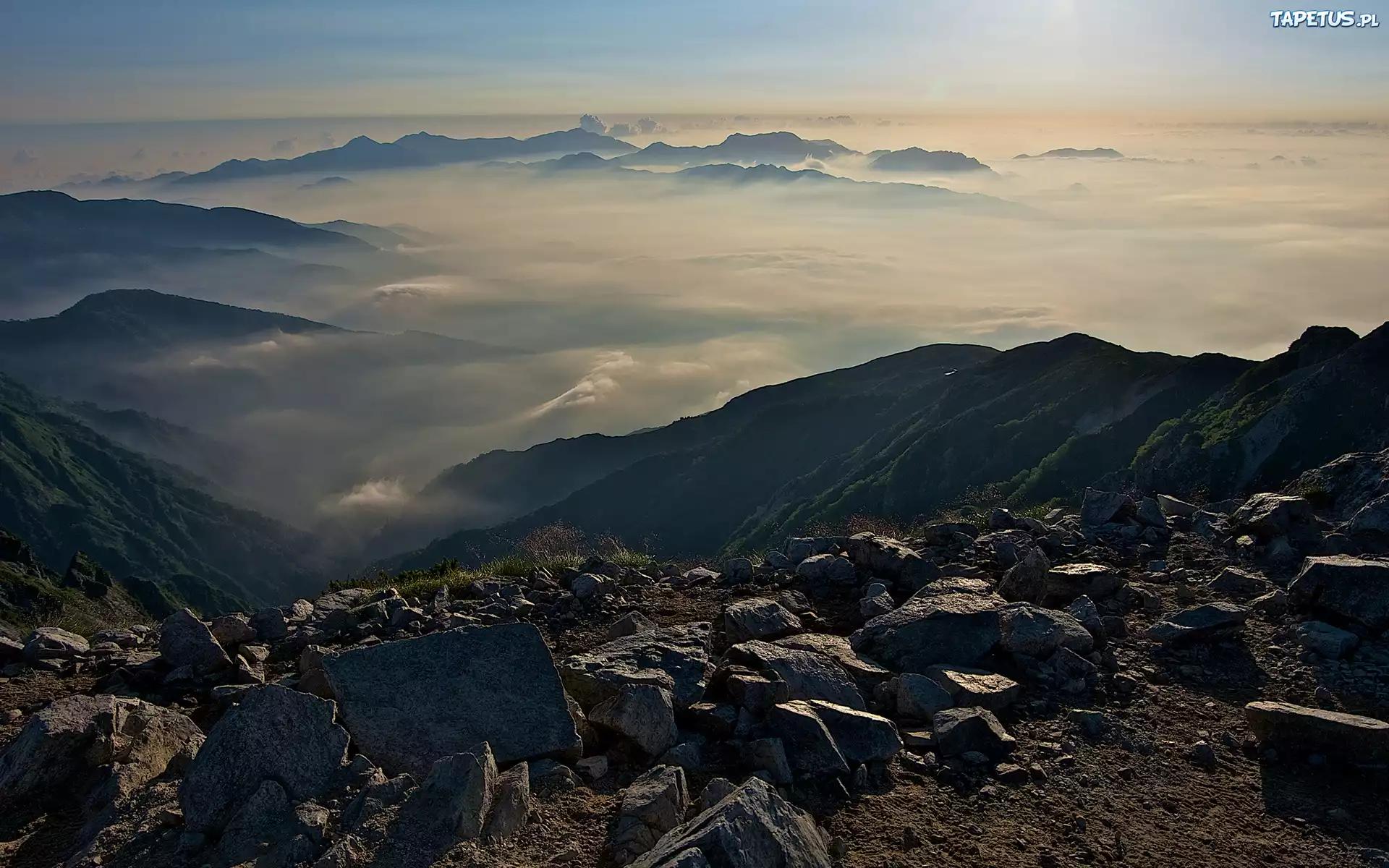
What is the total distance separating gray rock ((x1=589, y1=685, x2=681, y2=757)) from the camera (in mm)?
6242

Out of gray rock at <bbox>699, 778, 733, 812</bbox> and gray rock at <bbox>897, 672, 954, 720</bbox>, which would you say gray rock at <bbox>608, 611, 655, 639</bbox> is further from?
gray rock at <bbox>699, 778, 733, 812</bbox>

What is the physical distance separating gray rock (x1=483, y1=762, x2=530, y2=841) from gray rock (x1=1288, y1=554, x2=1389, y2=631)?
738cm

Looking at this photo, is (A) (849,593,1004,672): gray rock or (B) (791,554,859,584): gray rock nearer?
(A) (849,593,1004,672): gray rock

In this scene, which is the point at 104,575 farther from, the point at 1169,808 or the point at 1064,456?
the point at 1169,808

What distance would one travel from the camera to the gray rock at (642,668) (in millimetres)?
6805

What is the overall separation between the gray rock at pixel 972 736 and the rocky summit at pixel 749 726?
0.08ft

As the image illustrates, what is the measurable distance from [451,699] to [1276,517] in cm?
928

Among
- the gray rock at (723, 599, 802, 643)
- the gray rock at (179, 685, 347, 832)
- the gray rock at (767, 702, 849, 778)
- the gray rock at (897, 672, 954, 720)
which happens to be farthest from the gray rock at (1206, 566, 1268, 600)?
the gray rock at (179, 685, 347, 832)

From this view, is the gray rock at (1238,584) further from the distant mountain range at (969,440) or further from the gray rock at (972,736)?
the distant mountain range at (969,440)

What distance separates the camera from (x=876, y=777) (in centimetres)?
602

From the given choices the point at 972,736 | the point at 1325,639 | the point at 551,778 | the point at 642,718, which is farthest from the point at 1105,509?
the point at 551,778

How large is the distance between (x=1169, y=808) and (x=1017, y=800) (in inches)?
40.0

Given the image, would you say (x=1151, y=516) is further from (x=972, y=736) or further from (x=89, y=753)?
(x=89, y=753)

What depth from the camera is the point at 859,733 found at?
6.27m
